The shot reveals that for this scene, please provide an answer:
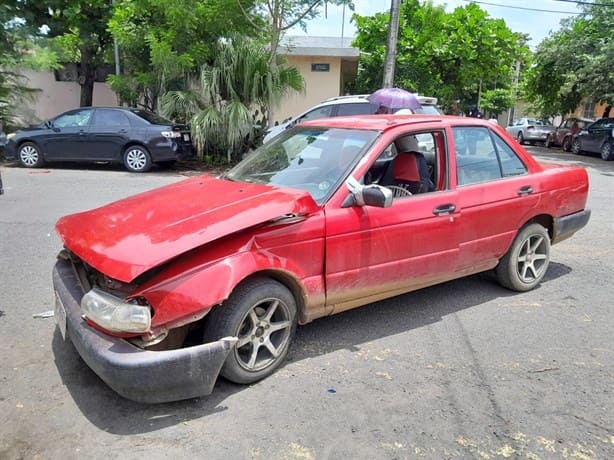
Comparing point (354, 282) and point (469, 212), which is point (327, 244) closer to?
point (354, 282)

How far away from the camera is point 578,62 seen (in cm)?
2073

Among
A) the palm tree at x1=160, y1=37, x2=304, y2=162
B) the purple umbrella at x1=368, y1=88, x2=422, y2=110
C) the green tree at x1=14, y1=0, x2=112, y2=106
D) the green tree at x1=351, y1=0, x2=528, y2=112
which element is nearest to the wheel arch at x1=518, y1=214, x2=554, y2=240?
the purple umbrella at x1=368, y1=88, x2=422, y2=110

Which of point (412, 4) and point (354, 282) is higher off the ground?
point (412, 4)

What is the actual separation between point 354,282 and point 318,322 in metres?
0.75

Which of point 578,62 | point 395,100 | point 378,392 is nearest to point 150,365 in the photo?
point 378,392

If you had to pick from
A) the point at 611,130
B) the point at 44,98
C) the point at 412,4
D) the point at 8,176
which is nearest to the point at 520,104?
the point at 412,4

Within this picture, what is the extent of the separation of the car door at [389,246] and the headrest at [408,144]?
24 cm

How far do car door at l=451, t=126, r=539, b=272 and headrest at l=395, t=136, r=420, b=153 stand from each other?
33 centimetres

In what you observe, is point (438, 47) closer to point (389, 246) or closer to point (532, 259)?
point (532, 259)

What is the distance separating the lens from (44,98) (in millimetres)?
18797

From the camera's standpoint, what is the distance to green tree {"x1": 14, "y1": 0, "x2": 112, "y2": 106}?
14.9 m

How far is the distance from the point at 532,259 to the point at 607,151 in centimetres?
1633

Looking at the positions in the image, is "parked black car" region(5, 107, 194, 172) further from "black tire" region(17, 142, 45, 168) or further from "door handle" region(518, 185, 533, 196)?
"door handle" region(518, 185, 533, 196)

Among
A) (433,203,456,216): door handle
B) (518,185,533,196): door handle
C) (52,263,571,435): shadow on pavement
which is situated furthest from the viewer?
(518,185,533,196): door handle
